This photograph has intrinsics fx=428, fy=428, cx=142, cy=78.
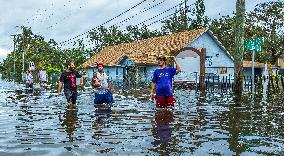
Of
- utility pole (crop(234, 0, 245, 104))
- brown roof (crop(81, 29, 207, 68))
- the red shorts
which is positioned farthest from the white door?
the red shorts

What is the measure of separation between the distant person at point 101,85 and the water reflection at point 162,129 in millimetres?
2619

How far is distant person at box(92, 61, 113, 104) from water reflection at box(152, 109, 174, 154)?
8.59 ft

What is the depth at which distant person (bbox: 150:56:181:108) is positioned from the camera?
1104cm

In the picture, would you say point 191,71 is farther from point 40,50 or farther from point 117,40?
point 40,50

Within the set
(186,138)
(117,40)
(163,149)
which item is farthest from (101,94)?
(117,40)

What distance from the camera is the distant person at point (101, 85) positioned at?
45.4 ft

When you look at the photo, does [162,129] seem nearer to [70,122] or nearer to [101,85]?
[70,122]

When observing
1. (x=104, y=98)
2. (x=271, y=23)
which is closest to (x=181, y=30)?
(x=271, y=23)

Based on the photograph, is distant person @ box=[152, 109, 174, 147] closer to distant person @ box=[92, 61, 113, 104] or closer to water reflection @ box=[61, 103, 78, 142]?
water reflection @ box=[61, 103, 78, 142]

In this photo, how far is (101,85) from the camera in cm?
1394

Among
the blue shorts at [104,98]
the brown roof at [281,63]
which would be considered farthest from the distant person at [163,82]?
the brown roof at [281,63]

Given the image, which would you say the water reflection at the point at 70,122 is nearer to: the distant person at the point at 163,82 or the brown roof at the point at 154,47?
the distant person at the point at 163,82

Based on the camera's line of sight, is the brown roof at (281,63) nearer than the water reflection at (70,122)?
No

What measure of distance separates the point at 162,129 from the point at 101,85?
5.15 meters
